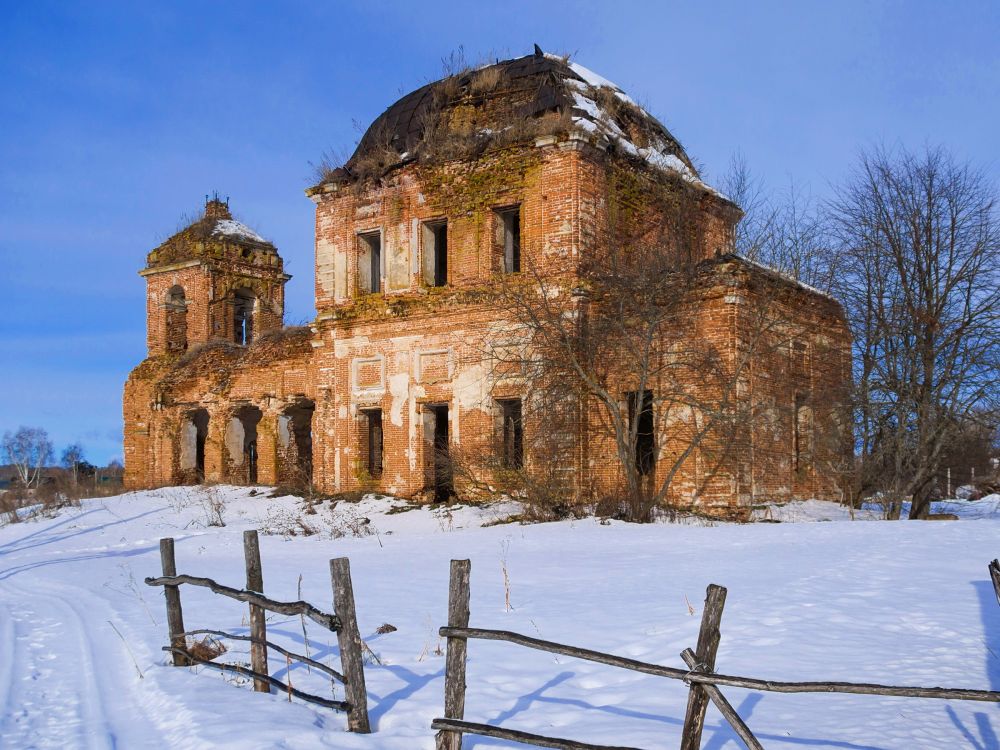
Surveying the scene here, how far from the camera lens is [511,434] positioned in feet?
63.8

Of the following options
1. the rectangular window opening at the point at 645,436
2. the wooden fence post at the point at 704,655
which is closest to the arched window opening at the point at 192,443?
the rectangular window opening at the point at 645,436

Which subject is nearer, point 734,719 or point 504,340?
point 734,719

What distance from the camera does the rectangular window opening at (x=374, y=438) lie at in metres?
22.4

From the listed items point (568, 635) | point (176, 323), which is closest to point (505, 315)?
point (568, 635)

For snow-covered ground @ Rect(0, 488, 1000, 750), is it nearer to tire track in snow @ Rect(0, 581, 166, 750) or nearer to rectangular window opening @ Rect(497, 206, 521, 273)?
tire track in snow @ Rect(0, 581, 166, 750)

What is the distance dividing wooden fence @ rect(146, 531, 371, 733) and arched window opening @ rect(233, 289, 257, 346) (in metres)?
23.6

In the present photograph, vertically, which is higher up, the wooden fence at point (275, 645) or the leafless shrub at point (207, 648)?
the wooden fence at point (275, 645)

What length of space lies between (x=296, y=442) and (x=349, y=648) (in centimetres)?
2081

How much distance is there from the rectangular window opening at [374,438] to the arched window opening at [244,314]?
1072 cm

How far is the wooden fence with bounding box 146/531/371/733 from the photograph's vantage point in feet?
20.3

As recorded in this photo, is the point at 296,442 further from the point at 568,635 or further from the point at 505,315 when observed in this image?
the point at 568,635

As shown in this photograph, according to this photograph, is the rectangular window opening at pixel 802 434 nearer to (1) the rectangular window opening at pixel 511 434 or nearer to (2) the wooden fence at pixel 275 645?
(1) the rectangular window opening at pixel 511 434

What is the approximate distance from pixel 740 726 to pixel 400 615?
19.1 feet

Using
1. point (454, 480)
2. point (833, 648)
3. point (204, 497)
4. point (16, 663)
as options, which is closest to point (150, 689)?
point (16, 663)
